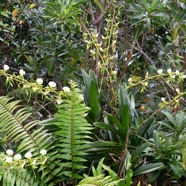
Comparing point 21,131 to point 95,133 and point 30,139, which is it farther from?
point 95,133

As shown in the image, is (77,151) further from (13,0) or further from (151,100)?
(13,0)

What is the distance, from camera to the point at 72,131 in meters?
1.25

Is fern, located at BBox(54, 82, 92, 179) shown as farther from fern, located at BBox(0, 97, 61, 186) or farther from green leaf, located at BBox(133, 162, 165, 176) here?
green leaf, located at BBox(133, 162, 165, 176)

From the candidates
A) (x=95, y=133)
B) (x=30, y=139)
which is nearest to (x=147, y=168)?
(x=95, y=133)

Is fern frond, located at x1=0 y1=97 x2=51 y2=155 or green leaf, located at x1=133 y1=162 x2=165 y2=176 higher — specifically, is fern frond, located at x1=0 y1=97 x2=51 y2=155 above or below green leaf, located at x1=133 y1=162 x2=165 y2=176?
above

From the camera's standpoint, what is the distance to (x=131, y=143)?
1.38 metres

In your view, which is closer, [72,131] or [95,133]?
[72,131]

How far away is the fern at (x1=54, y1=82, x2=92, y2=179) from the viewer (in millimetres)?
1212

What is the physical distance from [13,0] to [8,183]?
186 cm

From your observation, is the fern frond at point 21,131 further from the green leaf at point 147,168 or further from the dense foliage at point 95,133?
the green leaf at point 147,168

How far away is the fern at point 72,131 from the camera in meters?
1.21

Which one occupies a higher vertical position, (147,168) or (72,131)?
(72,131)

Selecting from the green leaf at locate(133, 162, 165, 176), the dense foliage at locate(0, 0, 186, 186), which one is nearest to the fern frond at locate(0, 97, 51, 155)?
the dense foliage at locate(0, 0, 186, 186)

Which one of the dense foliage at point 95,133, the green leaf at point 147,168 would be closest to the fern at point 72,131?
the dense foliage at point 95,133
